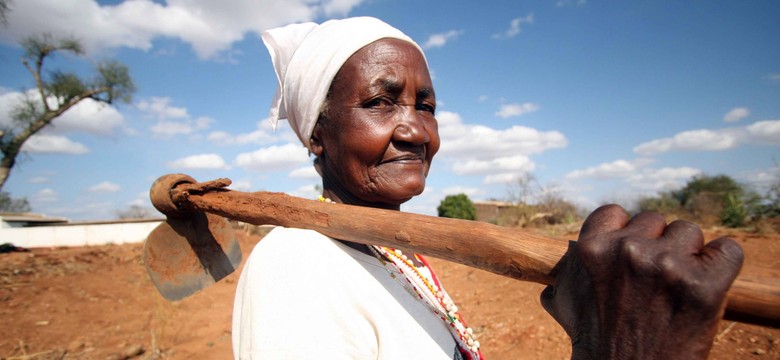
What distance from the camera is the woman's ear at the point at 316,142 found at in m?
1.54

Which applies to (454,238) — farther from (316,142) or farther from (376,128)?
(316,142)

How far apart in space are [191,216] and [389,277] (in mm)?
1234

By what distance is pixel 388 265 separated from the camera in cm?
130

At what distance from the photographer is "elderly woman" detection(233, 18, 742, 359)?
0.65 m

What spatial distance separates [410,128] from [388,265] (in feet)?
1.58

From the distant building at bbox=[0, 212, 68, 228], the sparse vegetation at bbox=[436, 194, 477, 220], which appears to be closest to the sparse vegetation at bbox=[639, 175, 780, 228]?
the sparse vegetation at bbox=[436, 194, 477, 220]

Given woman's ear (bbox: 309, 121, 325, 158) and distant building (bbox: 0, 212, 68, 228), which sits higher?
woman's ear (bbox: 309, 121, 325, 158)

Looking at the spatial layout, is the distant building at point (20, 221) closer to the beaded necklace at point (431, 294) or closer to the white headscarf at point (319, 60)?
the white headscarf at point (319, 60)

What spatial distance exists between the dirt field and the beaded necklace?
3.38 metres

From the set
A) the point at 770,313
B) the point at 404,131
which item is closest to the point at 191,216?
the point at 404,131

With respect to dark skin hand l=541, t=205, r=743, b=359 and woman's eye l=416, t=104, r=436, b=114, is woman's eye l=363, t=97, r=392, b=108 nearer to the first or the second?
woman's eye l=416, t=104, r=436, b=114

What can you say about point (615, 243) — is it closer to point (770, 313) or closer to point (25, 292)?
point (770, 313)

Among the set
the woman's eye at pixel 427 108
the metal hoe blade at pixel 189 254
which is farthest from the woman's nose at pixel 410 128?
the metal hoe blade at pixel 189 254

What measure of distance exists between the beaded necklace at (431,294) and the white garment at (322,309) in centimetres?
8
